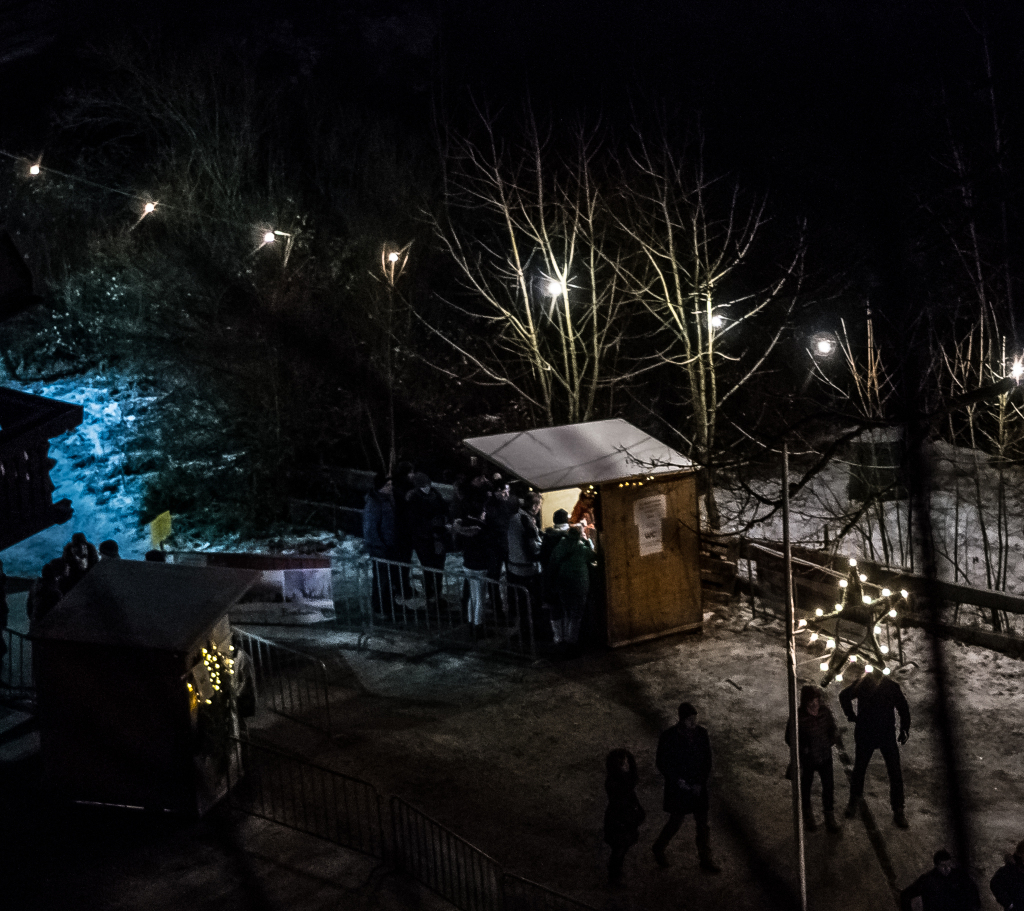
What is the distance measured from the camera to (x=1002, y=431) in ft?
41.4

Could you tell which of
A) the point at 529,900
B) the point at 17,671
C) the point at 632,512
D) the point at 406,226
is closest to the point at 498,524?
the point at 632,512

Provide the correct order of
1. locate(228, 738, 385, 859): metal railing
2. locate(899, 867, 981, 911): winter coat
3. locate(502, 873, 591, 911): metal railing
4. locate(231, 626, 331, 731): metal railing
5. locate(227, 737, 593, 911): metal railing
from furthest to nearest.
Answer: locate(231, 626, 331, 731): metal railing
locate(228, 738, 385, 859): metal railing
locate(227, 737, 593, 911): metal railing
locate(502, 873, 591, 911): metal railing
locate(899, 867, 981, 911): winter coat

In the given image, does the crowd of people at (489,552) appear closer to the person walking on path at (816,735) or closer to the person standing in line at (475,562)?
the person standing in line at (475,562)

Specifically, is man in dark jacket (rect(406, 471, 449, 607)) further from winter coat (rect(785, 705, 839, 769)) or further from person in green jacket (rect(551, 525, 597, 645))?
winter coat (rect(785, 705, 839, 769))

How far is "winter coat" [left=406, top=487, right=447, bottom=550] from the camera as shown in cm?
1401

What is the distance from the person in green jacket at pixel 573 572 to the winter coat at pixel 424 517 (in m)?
2.44

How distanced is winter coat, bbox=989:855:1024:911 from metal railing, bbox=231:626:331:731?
657cm

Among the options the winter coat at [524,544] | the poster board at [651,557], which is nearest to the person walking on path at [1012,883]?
the poster board at [651,557]

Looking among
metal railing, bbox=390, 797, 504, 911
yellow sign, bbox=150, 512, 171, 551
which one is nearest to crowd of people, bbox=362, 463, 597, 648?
metal railing, bbox=390, 797, 504, 911

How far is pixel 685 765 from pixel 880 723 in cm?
185

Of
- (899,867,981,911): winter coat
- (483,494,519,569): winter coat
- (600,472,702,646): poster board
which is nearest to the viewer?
(899,867,981,911): winter coat

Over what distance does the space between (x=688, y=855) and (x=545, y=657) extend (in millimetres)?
4503

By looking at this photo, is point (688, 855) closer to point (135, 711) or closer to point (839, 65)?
point (135, 711)

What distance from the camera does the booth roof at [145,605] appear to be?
874cm
